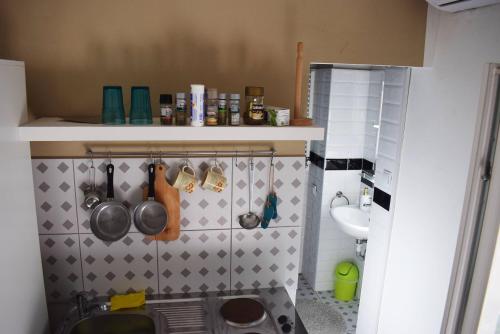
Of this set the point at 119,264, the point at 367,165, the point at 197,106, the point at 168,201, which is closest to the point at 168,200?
the point at 168,201

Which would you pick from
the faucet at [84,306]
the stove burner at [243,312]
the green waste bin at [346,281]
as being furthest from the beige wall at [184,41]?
the green waste bin at [346,281]

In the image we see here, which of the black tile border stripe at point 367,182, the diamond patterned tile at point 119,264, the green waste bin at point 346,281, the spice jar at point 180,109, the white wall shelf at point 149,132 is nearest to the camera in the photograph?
the white wall shelf at point 149,132

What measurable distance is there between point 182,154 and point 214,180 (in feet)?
0.54

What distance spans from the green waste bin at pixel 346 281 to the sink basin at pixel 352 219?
0.39 m

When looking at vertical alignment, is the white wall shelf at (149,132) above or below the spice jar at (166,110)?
below

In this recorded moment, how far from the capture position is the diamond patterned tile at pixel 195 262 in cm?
170

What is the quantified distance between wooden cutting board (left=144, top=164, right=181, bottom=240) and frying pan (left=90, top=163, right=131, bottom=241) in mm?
118

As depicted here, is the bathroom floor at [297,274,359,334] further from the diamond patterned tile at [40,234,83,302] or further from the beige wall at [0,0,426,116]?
the beige wall at [0,0,426,116]

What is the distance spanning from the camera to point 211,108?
1.40 m

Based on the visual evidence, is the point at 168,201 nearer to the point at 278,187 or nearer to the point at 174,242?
the point at 174,242

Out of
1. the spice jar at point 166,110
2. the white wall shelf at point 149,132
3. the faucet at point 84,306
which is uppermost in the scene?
the spice jar at point 166,110

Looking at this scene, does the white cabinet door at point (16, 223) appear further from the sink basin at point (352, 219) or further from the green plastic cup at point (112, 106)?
the sink basin at point (352, 219)

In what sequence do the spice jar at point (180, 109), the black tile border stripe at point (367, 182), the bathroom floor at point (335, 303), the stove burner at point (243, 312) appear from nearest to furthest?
the spice jar at point (180, 109), the stove burner at point (243, 312), the bathroom floor at point (335, 303), the black tile border stripe at point (367, 182)

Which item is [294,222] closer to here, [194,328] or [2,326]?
[194,328]
